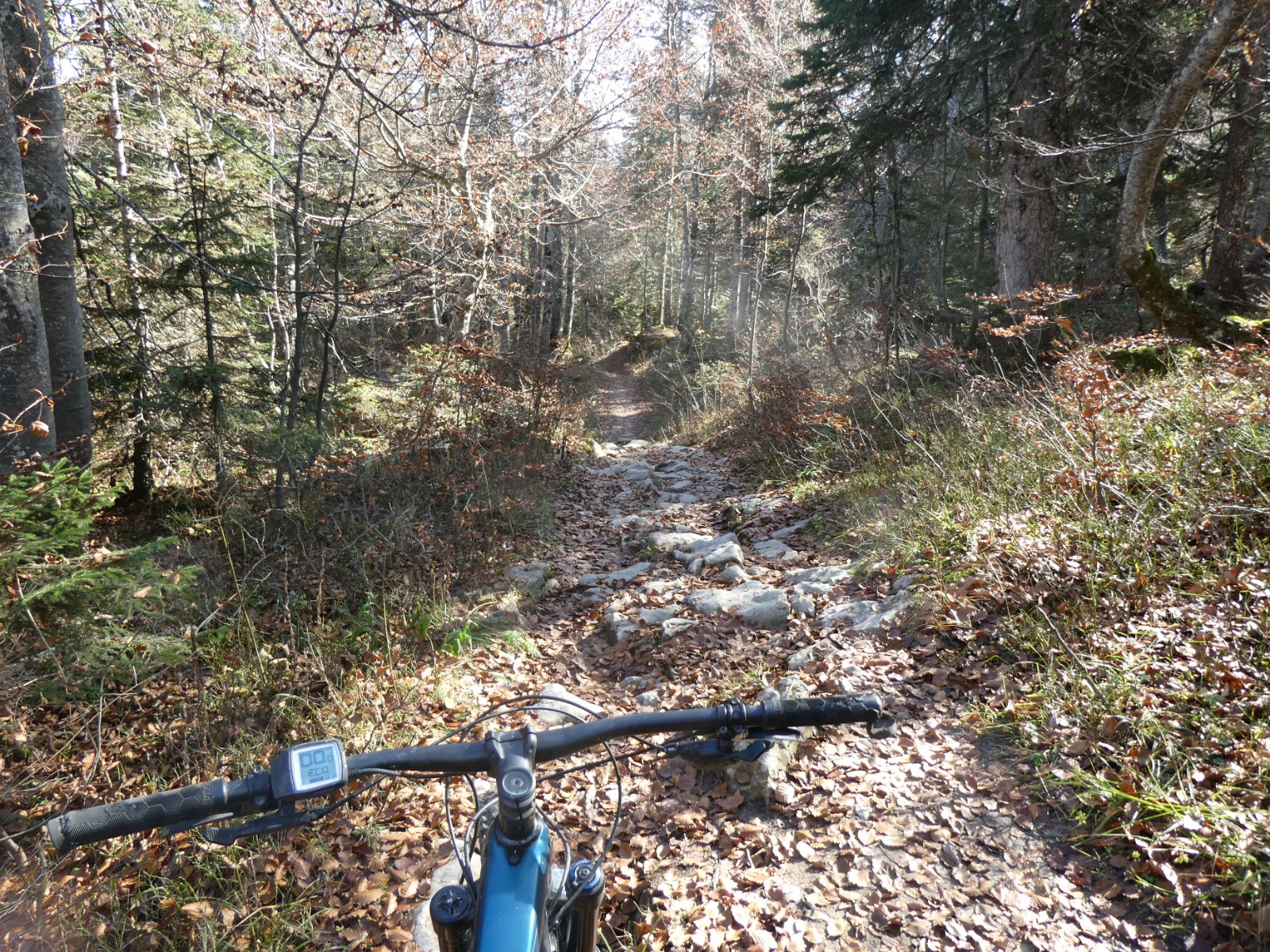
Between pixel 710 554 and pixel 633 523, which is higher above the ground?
pixel 710 554

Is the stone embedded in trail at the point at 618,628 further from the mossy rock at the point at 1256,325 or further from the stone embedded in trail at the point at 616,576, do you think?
the mossy rock at the point at 1256,325

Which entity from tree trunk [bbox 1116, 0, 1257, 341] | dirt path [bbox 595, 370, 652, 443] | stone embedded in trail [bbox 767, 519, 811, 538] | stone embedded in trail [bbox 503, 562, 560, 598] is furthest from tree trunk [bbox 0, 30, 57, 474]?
dirt path [bbox 595, 370, 652, 443]

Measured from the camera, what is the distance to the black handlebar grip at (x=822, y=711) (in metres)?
1.61

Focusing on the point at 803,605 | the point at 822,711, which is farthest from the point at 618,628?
the point at 822,711

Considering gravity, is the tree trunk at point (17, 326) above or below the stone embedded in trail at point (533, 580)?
above

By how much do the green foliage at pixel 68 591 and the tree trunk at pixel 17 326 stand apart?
0.78 meters

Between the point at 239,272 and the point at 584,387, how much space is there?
35.1 feet

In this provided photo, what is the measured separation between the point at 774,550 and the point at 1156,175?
5945mm

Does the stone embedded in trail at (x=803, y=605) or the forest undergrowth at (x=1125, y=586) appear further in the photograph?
the stone embedded in trail at (x=803, y=605)

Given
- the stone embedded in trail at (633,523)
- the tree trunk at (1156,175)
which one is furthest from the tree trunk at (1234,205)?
the stone embedded in trail at (633,523)

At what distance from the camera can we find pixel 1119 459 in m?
4.60

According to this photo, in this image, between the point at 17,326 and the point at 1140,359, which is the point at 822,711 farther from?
the point at 1140,359

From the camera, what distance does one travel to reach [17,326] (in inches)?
166

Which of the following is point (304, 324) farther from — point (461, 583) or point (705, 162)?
point (705, 162)
